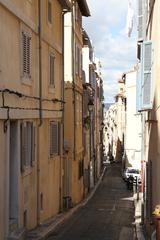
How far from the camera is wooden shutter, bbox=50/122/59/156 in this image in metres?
23.3

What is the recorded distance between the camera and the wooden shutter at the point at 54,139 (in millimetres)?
23328

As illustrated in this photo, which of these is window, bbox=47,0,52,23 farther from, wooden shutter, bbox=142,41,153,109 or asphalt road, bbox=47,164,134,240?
asphalt road, bbox=47,164,134,240

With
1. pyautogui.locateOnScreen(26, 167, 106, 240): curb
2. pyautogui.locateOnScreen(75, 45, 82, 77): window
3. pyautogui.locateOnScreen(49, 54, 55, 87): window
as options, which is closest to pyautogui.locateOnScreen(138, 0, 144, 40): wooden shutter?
pyautogui.locateOnScreen(49, 54, 55, 87): window

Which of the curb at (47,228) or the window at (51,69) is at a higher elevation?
the window at (51,69)

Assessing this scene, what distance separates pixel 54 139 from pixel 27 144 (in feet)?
19.6

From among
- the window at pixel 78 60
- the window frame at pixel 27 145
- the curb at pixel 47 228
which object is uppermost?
the window at pixel 78 60

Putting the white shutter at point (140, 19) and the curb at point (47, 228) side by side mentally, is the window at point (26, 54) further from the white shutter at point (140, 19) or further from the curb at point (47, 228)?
the white shutter at point (140, 19)

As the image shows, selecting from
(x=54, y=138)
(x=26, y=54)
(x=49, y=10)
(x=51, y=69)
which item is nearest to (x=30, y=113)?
(x=26, y=54)

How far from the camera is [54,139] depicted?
24.1 m

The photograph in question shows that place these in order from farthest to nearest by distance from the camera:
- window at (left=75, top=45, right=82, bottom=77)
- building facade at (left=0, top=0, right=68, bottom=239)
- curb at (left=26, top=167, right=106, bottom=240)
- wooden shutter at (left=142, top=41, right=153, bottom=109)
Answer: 1. window at (left=75, top=45, right=82, bottom=77)
2. curb at (left=26, top=167, right=106, bottom=240)
3. wooden shutter at (left=142, top=41, right=153, bottom=109)
4. building facade at (left=0, top=0, right=68, bottom=239)

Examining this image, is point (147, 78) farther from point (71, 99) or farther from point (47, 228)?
point (71, 99)

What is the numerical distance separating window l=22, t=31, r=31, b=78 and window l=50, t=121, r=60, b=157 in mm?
5792

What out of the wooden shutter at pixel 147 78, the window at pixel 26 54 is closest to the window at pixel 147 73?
the wooden shutter at pixel 147 78

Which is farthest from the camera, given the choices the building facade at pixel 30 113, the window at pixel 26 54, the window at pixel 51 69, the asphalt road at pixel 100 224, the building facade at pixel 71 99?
the building facade at pixel 71 99
